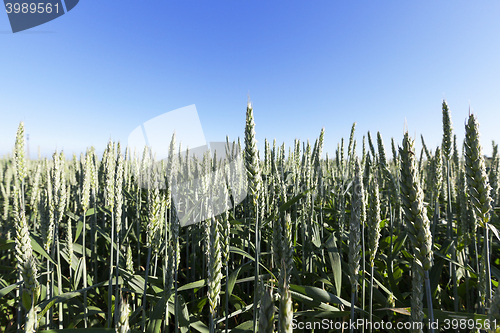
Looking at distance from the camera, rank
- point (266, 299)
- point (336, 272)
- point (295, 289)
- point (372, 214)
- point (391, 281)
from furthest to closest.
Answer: point (391, 281) → point (336, 272) → point (295, 289) → point (372, 214) → point (266, 299)

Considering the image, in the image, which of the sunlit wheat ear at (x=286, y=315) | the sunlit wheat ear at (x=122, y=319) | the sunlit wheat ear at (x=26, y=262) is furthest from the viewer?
the sunlit wheat ear at (x=26, y=262)

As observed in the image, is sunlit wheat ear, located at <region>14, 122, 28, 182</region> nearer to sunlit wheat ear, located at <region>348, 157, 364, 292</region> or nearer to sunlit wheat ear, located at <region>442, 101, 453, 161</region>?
sunlit wheat ear, located at <region>348, 157, 364, 292</region>

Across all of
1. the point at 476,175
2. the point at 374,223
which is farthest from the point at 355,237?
the point at 476,175

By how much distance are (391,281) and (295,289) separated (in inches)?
46.4

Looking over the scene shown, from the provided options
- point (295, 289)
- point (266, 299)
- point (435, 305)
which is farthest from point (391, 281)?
point (266, 299)

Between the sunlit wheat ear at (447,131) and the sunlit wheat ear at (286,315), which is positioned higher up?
the sunlit wheat ear at (447,131)

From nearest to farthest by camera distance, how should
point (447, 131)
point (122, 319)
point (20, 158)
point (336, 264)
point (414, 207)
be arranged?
point (122, 319) < point (414, 207) < point (336, 264) < point (20, 158) < point (447, 131)

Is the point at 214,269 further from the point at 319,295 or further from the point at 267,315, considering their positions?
the point at 319,295

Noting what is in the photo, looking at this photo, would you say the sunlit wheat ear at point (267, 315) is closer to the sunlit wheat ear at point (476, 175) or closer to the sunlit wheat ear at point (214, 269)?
the sunlit wheat ear at point (214, 269)

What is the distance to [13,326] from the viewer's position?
234cm

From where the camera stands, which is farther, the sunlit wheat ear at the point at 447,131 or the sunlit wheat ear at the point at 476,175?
the sunlit wheat ear at the point at 447,131

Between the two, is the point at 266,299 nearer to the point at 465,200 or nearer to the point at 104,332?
the point at 104,332

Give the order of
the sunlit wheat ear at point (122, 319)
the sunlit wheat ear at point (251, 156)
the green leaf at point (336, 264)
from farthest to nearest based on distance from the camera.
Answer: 1. the green leaf at point (336, 264)
2. the sunlit wheat ear at point (251, 156)
3. the sunlit wheat ear at point (122, 319)

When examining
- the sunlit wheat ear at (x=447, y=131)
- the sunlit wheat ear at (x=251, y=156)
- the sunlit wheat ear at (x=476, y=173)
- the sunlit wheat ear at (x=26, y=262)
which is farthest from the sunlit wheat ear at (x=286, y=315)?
the sunlit wheat ear at (x=447, y=131)
